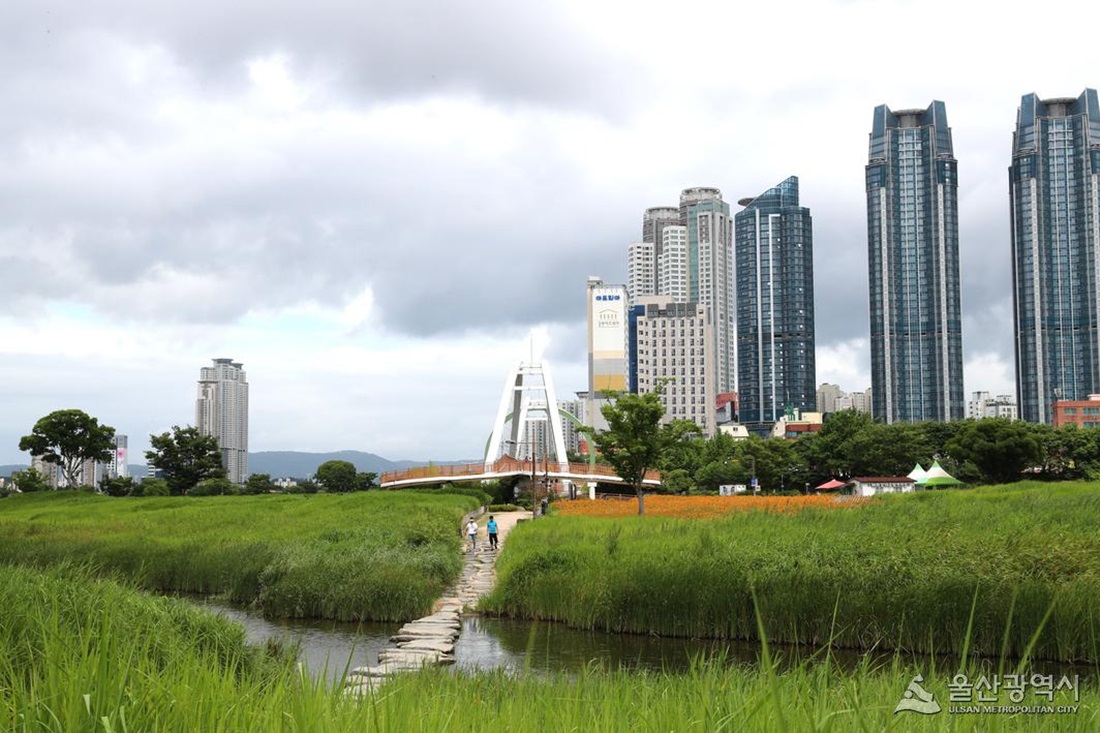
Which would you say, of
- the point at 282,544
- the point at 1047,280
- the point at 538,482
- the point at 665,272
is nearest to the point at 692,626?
the point at 282,544

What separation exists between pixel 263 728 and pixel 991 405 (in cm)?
16004

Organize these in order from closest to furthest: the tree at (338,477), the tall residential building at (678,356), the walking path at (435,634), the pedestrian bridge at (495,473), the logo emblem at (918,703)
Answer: the logo emblem at (918,703) → the walking path at (435,634) → the pedestrian bridge at (495,473) → the tree at (338,477) → the tall residential building at (678,356)

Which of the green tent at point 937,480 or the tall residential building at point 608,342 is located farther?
the tall residential building at point 608,342

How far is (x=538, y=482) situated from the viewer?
201 feet

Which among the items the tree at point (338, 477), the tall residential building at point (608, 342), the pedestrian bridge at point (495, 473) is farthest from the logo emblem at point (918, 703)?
the tall residential building at point (608, 342)

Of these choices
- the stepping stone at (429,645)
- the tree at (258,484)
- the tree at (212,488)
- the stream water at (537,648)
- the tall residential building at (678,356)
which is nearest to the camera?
the stream water at (537,648)

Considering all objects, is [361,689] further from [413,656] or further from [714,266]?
[714,266]

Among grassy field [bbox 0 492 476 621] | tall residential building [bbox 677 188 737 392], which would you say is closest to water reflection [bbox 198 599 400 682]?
grassy field [bbox 0 492 476 621]

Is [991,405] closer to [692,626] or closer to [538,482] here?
[538,482]

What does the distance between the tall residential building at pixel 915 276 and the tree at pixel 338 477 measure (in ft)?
260

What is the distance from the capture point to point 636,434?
35875mm

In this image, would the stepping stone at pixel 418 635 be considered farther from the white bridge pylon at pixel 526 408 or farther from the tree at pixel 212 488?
the tree at pixel 212 488

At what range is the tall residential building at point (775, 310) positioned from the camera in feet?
563

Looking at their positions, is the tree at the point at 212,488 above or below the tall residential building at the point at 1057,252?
below
